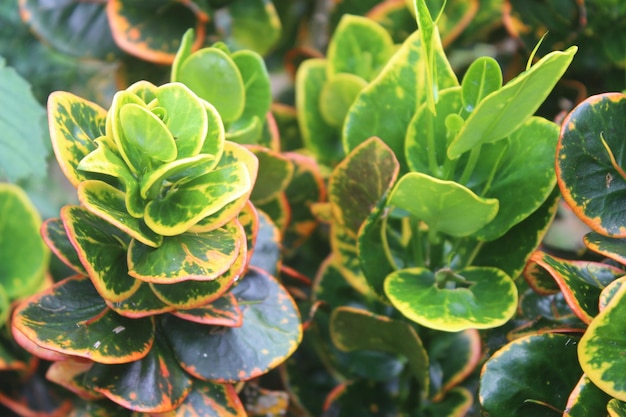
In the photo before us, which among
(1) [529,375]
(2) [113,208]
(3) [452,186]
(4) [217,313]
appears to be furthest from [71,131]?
(1) [529,375]

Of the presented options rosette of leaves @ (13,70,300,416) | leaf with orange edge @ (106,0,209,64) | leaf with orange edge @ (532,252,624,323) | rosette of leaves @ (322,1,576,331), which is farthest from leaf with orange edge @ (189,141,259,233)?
leaf with orange edge @ (106,0,209,64)

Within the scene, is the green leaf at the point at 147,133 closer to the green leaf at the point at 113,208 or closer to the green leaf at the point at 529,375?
the green leaf at the point at 113,208

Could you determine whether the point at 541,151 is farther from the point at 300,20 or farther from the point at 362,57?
the point at 300,20

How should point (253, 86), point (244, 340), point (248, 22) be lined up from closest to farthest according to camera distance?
point (244, 340) < point (253, 86) < point (248, 22)

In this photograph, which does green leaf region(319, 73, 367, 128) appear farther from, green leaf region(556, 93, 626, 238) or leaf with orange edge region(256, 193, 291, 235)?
green leaf region(556, 93, 626, 238)

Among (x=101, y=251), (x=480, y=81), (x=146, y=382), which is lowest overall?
(x=146, y=382)

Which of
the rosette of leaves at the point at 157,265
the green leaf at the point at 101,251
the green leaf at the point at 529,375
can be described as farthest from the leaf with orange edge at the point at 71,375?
the green leaf at the point at 529,375

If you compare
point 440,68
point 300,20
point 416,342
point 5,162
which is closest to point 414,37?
point 440,68

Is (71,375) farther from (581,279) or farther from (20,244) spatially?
(581,279)
